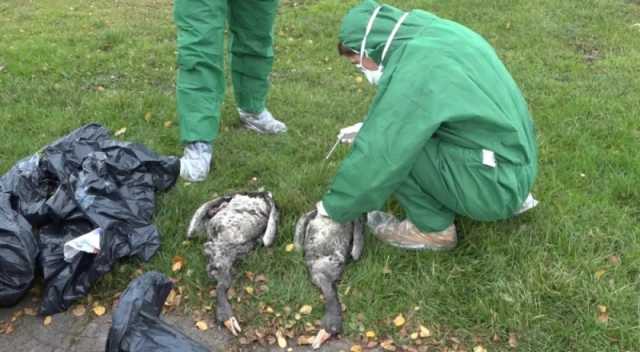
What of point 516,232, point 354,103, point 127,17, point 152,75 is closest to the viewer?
point 516,232

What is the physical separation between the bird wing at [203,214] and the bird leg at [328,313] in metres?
0.72

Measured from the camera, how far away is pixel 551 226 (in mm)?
3289

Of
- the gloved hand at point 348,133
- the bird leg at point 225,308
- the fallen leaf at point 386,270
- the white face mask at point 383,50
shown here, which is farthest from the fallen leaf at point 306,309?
the white face mask at point 383,50

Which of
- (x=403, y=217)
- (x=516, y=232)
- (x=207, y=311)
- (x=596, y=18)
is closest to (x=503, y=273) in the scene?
(x=516, y=232)

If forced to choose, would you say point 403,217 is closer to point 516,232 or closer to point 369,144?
point 516,232

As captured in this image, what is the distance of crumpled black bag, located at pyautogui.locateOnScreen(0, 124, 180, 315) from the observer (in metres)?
2.98

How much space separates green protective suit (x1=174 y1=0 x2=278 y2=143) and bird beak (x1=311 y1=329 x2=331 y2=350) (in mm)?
1571

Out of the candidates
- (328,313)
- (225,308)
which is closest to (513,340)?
(328,313)

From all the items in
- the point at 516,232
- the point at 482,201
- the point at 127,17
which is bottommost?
the point at 127,17

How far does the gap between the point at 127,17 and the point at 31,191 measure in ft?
16.6

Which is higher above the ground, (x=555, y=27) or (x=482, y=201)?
(x=482, y=201)

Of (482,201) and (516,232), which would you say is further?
(516,232)

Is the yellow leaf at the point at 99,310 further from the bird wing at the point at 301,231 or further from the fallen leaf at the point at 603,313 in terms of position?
the fallen leaf at the point at 603,313

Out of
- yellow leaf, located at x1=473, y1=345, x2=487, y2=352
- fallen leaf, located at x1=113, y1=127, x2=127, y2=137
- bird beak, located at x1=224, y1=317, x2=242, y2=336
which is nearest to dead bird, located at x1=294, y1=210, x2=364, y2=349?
bird beak, located at x1=224, y1=317, x2=242, y2=336
